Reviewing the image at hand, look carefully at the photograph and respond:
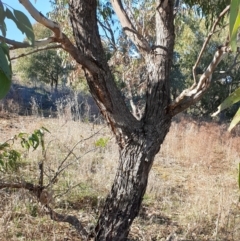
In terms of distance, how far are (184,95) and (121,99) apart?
0.28 m

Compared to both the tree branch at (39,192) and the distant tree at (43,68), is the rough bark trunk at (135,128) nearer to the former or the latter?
the tree branch at (39,192)

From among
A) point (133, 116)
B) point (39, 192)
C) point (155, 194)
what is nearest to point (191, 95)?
point (133, 116)

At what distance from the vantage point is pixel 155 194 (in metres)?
3.55

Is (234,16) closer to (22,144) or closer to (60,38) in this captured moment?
(60,38)

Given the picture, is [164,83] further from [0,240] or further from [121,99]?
[0,240]

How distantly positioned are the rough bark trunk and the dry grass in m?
0.18

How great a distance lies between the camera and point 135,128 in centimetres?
181

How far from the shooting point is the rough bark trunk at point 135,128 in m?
1.78

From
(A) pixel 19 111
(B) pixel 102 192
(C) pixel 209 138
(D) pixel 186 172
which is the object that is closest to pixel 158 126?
(B) pixel 102 192

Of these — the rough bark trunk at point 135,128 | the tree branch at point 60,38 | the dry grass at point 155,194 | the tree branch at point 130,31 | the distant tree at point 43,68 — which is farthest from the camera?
the distant tree at point 43,68

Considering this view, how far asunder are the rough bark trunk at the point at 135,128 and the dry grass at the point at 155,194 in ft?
0.59

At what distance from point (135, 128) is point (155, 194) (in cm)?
186

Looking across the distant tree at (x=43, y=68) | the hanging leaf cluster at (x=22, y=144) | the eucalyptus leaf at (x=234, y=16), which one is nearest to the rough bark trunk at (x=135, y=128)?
the hanging leaf cluster at (x=22, y=144)

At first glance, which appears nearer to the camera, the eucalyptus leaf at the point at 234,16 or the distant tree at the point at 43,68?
the eucalyptus leaf at the point at 234,16
